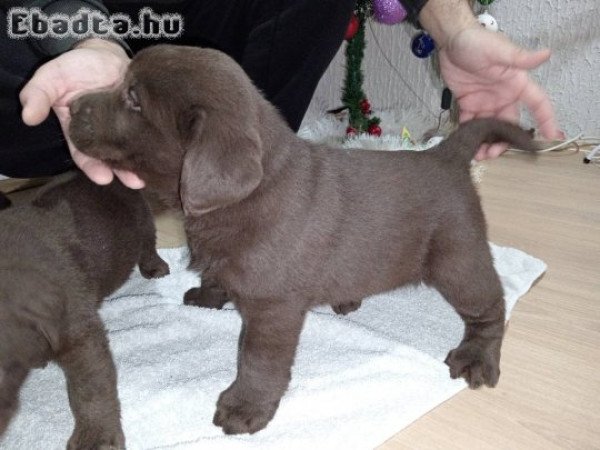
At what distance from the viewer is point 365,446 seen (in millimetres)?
1729

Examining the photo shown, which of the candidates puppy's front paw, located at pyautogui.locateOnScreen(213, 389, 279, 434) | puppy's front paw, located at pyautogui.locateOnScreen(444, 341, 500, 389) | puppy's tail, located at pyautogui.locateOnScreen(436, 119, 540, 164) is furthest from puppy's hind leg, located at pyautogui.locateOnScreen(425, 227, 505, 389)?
puppy's front paw, located at pyautogui.locateOnScreen(213, 389, 279, 434)

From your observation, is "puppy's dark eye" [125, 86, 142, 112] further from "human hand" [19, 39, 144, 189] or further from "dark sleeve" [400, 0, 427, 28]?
"dark sleeve" [400, 0, 427, 28]

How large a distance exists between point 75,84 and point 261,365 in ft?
3.94

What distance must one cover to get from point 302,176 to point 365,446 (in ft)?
2.73

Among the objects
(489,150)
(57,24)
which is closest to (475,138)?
(489,150)

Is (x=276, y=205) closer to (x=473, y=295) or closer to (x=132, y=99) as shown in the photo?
(x=132, y=99)

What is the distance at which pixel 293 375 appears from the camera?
205 centimetres

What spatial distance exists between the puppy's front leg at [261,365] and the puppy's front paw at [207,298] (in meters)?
0.65

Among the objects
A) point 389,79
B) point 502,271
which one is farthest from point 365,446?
point 389,79

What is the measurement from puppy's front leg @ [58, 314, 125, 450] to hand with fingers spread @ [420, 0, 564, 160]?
1.56 meters

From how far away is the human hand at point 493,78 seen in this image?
2270 mm

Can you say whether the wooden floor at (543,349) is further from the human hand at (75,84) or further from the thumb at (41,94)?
the thumb at (41,94)

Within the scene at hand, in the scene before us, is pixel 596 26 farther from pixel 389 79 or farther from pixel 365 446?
pixel 365 446

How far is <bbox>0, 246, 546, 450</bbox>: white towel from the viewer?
5.88 feet
